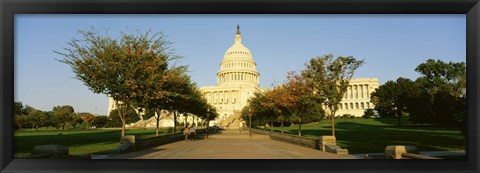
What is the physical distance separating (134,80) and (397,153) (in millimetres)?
14521

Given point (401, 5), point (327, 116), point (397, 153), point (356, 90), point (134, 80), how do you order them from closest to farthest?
point (401, 5)
point (397, 153)
point (134, 80)
point (327, 116)
point (356, 90)

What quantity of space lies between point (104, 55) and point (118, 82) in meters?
1.73

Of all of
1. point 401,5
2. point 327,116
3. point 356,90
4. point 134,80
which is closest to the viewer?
point 401,5

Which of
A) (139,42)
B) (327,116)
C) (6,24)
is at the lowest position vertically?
(327,116)

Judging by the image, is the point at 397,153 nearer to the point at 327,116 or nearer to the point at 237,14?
the point at 237,14

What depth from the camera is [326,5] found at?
9469 millimetres

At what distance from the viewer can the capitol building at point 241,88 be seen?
152 metres

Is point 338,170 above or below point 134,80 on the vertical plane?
below

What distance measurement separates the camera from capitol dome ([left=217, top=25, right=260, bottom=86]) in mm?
160250

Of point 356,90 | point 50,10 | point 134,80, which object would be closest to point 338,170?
point 50,10

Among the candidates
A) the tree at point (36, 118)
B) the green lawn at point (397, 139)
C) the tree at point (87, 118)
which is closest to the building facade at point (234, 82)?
the tree at point (87, 118)

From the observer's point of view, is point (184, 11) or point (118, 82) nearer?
point (184, 11)

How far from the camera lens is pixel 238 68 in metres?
159

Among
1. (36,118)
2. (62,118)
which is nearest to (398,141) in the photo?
(36,118)
